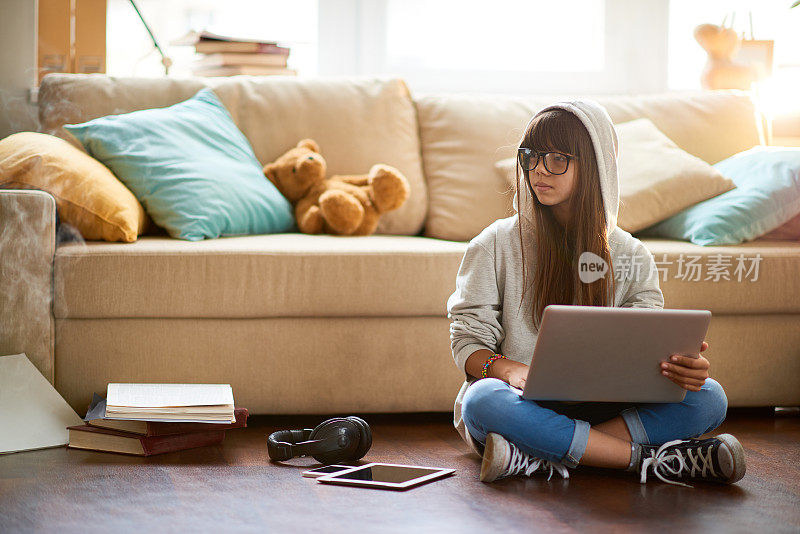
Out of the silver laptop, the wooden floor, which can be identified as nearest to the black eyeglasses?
the silver laptop

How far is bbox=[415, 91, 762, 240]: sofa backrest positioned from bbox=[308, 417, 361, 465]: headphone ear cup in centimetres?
104

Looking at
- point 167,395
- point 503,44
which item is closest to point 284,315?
point 167,395

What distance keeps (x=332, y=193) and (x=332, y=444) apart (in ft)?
2.93

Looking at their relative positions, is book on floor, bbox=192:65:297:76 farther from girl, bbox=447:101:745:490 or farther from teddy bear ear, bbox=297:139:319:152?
girl, bbox=447:101:745:490

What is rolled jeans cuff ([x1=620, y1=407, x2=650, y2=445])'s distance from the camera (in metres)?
1.65

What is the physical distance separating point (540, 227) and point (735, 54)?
2030mm

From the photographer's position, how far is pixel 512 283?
68.6 inches

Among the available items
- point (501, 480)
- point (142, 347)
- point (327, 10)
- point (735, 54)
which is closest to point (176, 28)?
point (327, 10)

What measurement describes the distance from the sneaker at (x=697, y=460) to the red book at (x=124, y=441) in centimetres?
92

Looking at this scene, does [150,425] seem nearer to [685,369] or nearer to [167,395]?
[167,395]

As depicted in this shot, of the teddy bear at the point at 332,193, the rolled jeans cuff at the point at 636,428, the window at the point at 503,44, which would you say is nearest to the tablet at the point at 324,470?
the rolled jeans cuff at the point at 636,428

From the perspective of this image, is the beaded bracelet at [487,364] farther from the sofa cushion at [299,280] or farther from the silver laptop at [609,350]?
the sofa cushion at [299,280]

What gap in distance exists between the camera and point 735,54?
3359mm

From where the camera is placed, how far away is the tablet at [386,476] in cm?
159
